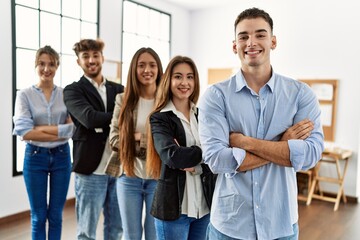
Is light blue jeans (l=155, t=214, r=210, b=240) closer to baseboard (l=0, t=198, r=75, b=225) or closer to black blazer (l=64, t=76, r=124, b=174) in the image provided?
black blazer (l=64, t=76, r=124, b=174)

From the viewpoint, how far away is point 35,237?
2.41m

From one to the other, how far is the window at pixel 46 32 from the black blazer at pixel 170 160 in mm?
2626

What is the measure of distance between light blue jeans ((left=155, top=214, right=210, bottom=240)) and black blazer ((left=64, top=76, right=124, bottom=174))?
0.73 m

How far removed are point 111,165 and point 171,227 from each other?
0.68 meters

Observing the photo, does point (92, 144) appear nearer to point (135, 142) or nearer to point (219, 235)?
point (135, 142)

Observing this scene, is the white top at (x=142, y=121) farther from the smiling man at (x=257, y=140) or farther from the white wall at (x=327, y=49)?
the white wall at (x=327, y=49)

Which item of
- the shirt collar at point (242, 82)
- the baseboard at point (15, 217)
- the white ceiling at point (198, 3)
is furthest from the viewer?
the white ceiling at point (198, 3)

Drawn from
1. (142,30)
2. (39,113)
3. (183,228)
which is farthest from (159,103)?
(142,30)

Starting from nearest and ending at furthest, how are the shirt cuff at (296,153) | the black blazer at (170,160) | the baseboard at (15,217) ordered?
the shirt cuff at (296,153), the black blazer at (170,160), the baseboard at (15,217)

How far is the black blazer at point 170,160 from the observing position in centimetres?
163

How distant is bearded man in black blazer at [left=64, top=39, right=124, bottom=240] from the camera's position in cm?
218

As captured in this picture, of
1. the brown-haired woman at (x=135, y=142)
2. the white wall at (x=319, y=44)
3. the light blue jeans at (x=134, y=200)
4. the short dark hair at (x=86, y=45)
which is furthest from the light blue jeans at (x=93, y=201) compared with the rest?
the white wall at (x=319, y=44)

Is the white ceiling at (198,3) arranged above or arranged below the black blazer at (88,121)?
above

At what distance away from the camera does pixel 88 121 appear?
217 centimetres
